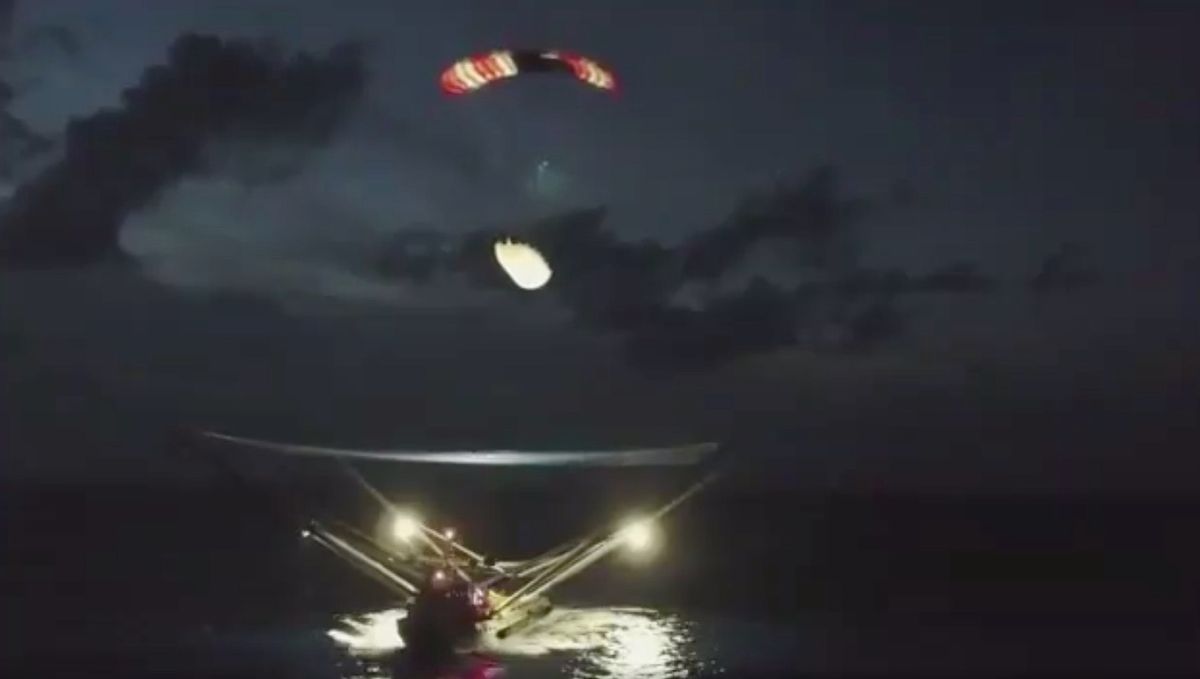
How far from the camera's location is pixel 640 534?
159ft

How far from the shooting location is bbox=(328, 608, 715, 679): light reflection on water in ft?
145

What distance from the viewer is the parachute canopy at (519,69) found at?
28500mm

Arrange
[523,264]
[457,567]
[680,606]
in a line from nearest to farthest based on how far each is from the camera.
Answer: [523,264] → [457,567] → [680,606]

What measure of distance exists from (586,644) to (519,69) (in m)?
23.8

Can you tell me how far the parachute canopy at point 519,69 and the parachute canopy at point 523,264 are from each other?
97.9 inches

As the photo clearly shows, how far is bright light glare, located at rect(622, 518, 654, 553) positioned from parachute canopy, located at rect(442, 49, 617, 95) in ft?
67.2

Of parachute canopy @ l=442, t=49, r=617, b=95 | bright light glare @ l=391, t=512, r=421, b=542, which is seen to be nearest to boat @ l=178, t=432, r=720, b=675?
bright light glare @ l=391, t=512, r=421, b=542

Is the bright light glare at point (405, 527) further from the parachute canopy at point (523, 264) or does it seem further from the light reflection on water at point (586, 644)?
the parachute canopy at point (523, 264)

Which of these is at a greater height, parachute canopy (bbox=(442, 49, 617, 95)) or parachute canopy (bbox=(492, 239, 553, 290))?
parachute canopy (bbox=(442, 49, 617, 95))

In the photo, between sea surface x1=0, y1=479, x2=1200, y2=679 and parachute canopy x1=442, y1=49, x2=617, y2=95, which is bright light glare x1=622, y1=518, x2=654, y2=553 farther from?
parachute canopy x1=442, y1=49, x2=617, y2=95

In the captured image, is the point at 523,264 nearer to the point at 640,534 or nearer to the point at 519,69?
the point at 519,69

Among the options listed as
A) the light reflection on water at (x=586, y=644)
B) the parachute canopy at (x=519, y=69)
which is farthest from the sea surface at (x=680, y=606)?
the parachute canopy at (x=519, y=69)

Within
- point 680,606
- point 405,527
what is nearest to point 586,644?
point 405,527

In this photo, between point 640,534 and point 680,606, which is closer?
point 640,534
